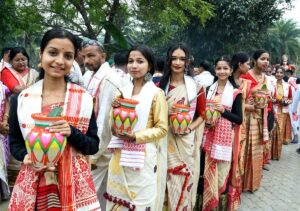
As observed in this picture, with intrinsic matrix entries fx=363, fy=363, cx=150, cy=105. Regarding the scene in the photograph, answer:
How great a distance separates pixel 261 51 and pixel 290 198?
7.34ft

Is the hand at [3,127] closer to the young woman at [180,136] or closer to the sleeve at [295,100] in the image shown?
the young woman at [180,136]

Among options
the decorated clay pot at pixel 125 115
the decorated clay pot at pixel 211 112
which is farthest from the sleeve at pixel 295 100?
the decorated clay pot at pixel 125 115

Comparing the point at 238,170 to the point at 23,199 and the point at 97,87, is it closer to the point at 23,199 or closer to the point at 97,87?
the point at 97,87

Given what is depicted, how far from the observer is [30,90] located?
6.78ft

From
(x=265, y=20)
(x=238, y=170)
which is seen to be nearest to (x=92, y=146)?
(x=238, y=170)

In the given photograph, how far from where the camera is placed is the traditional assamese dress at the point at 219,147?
428cm

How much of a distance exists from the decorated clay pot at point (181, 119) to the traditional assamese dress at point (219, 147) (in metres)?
1.15

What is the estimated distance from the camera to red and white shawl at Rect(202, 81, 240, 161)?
14.0 ft

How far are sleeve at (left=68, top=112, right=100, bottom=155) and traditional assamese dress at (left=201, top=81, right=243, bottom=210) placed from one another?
2.40 metres

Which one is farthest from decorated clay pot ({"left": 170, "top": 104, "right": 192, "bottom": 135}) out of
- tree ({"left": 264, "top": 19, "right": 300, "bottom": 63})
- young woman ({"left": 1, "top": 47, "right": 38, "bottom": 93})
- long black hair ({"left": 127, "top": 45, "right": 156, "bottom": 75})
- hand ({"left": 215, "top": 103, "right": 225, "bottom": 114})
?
tree ({"left": 264, "top": 19, "right": 300, "bottom": 63})

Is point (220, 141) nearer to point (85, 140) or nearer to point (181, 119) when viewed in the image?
point (181, 119)

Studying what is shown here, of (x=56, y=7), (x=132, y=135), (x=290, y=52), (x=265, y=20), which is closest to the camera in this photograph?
(x=132, y=135)

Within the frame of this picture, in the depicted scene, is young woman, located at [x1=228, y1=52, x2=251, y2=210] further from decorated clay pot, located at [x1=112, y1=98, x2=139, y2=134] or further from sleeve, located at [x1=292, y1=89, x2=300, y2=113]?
sleeve, located at [x1=292, y1=89, x2=300, y2=113]

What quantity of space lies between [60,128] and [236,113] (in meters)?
2.93
